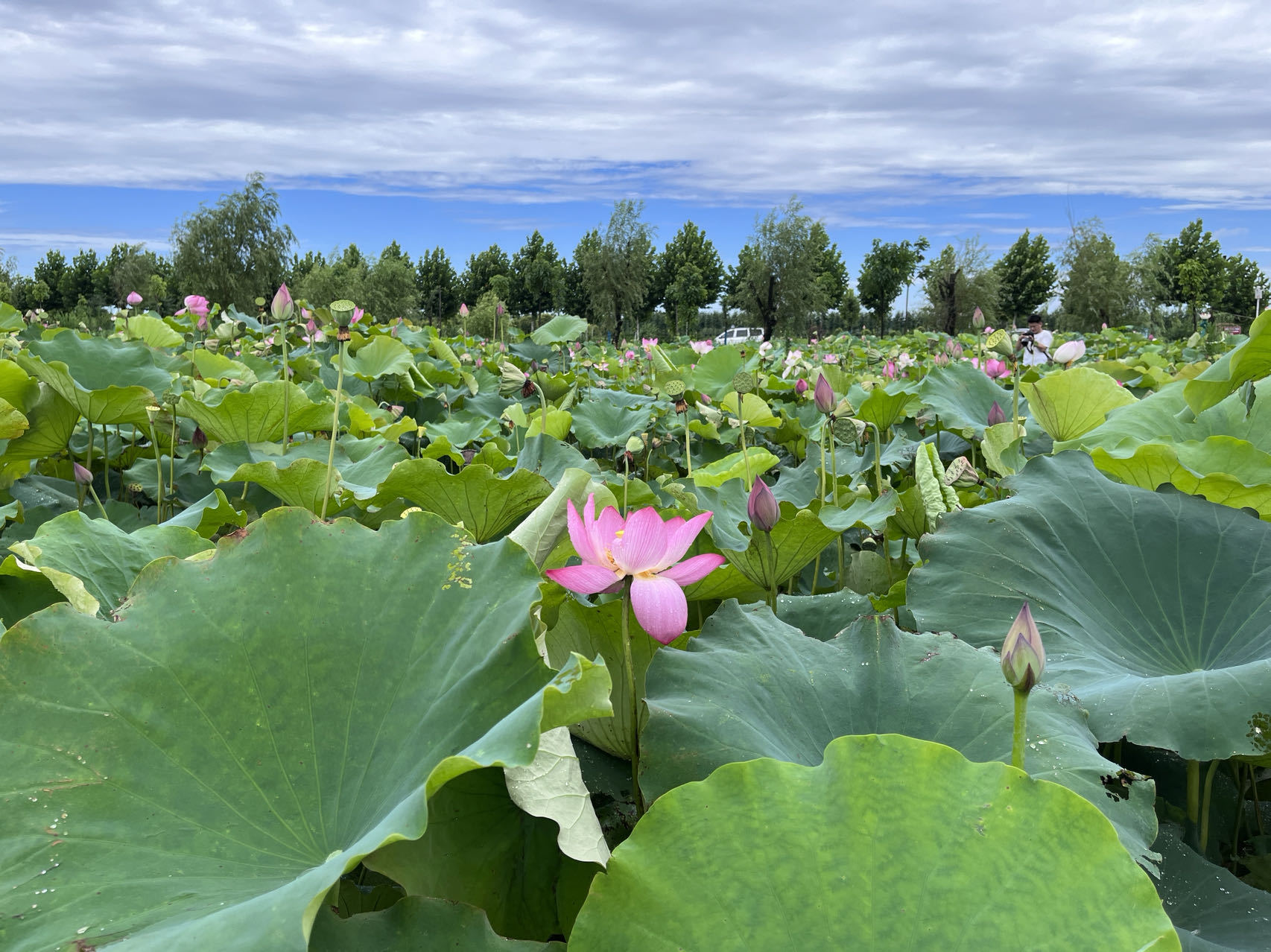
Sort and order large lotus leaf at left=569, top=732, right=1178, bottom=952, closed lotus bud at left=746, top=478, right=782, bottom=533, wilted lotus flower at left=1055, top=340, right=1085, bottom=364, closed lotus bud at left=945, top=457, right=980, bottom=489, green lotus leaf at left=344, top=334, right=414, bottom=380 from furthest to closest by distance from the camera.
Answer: green lotus leaf at left=344, top=334, right=414, bottom=380, wilted lotus flower at left=1055, top=340, right=1085, bottom=364, closed lotus bud at left=945, top=457, right=980, bottom=489, closed lotus bud at left=746, top=478, right=782, bottom=533, large lotus leaf at left=569, top=732, right=1178, bottom=952

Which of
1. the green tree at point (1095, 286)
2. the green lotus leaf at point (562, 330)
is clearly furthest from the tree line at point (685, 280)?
the green lotus leaf at point (562, 330)

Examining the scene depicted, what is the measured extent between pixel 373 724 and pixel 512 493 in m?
0.81

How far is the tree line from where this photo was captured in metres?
35.6

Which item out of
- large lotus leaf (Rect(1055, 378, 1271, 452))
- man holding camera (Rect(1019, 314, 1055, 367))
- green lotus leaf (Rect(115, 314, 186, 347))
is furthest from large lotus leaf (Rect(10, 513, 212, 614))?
green lotus leaf (Rect(115, 314, 186, 347))

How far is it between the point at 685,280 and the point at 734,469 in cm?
4984

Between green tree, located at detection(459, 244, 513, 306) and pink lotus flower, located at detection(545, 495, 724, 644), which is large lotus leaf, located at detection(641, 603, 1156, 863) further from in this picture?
green tree, located at detection(459, 244, 513, 306)

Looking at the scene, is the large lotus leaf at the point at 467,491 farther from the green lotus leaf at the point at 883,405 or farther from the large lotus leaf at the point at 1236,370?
the large lotus leaf at the point at 1236,370

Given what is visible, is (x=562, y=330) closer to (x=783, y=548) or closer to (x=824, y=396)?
(x=824, y=396)

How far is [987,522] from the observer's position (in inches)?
44.4

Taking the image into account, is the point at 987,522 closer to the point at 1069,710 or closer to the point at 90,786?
the point at 1069,710

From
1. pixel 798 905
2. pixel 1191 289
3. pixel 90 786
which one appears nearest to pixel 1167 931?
pixel 798 905

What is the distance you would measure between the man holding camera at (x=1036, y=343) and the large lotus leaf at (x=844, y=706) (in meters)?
2.22

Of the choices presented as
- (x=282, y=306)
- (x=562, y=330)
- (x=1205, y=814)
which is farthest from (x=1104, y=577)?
(x=562, y=330)

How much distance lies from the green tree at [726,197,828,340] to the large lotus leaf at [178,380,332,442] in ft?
138
